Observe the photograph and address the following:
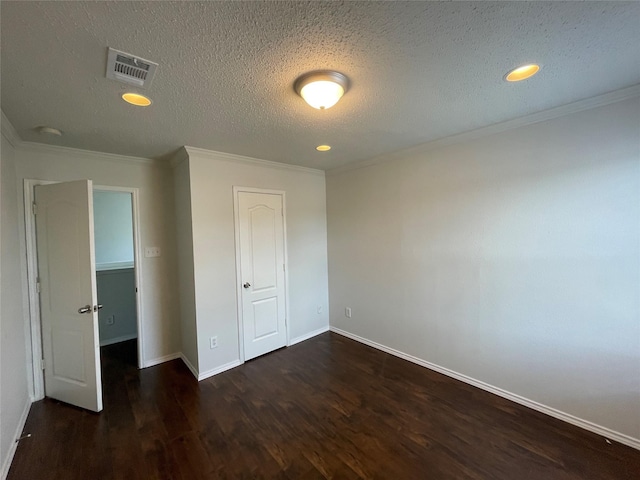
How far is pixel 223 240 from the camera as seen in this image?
304cm

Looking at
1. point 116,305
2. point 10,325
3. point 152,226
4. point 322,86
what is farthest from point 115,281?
point 322,86

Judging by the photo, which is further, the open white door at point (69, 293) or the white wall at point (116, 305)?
the white wall at point (116, 305)

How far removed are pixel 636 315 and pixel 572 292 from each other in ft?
1.11

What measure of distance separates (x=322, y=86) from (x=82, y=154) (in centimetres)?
274

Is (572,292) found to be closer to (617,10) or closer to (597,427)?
(597,427)

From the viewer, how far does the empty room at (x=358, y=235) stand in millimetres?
1294

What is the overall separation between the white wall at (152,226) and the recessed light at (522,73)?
11.3 feet

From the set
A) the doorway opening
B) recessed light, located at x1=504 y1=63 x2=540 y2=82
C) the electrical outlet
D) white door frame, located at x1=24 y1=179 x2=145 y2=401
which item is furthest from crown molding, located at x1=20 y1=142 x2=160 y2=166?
recessed light, located at x1=504 y1=63 x2=540 y2=82

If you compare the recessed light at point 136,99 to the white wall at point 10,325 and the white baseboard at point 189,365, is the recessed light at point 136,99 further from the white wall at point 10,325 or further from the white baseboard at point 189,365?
the white baseboard at point 189,365

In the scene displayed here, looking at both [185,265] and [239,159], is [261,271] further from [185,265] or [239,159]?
[239,159]

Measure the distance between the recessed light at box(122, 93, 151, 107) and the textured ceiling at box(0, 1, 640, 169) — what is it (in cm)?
5

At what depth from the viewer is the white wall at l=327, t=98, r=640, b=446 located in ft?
6.20

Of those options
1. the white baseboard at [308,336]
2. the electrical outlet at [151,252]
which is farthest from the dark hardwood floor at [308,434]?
the electrical outlet at [151,252]

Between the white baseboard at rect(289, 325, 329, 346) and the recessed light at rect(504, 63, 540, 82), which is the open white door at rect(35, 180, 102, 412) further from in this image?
the recessed light at rect(504, 63, 540, 82)
